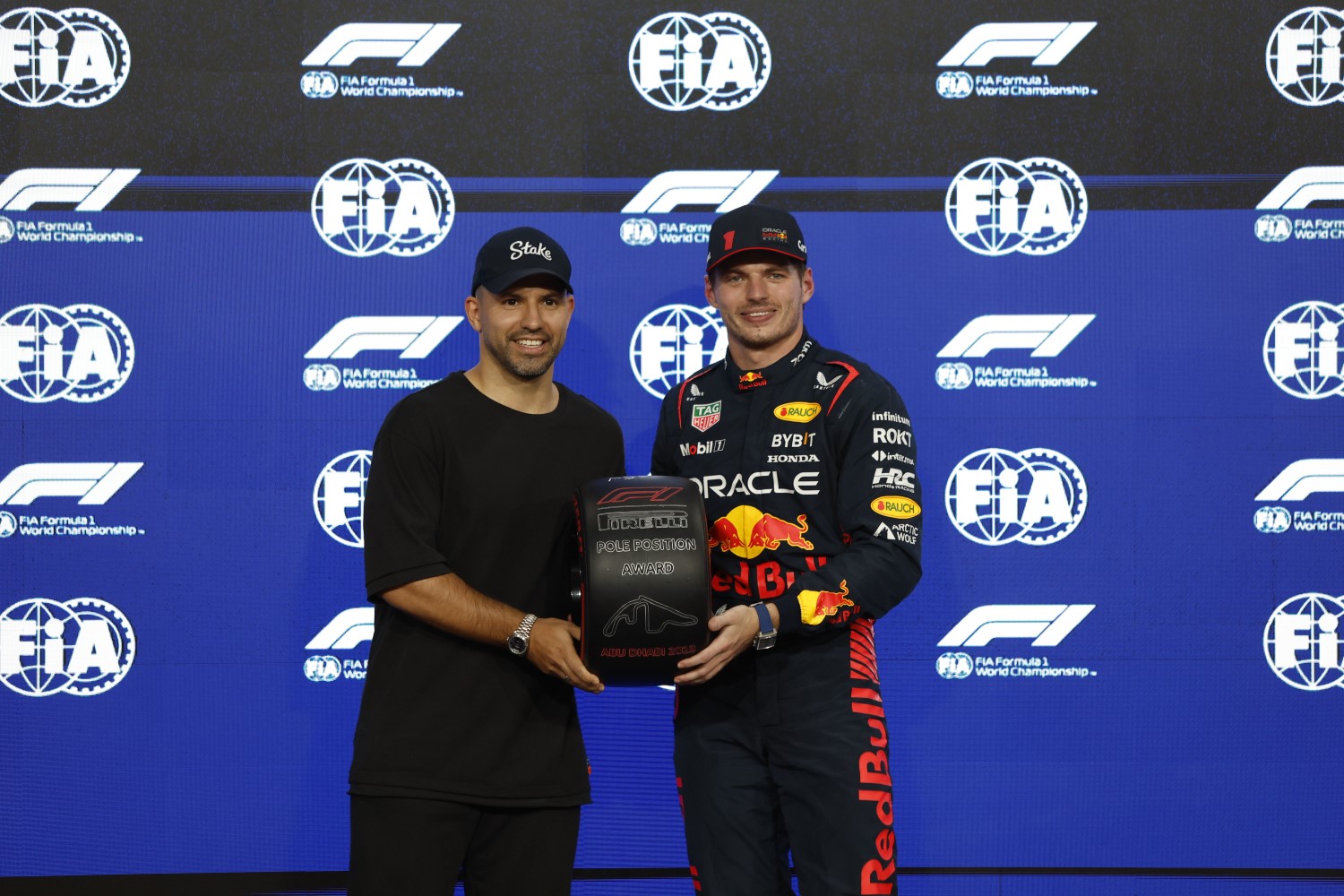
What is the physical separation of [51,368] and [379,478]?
65.6 inches

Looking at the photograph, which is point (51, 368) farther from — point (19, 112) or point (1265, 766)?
point (1265, 766)

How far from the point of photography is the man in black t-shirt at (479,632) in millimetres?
1901

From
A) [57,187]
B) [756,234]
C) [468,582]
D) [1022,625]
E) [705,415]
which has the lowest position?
[1022,625]

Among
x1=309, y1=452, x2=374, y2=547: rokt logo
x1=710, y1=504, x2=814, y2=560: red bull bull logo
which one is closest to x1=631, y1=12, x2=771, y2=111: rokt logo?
x1=309, y1=452, x2=374, y2=547: rokt logo

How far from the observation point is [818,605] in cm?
200

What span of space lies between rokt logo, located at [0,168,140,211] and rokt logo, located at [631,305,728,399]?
4.96ft

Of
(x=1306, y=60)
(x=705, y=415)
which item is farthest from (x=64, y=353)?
(x=1306, y=60)

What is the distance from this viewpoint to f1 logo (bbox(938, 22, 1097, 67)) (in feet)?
10.2

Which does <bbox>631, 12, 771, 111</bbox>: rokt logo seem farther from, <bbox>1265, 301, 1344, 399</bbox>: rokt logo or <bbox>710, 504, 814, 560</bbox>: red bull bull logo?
<bbox>1265, 301, 1344, 399</bbox>: rokt logo

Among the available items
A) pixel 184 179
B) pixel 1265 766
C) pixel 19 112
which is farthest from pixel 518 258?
pixel 1265 766

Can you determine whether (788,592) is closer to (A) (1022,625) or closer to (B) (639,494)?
(B) (639,494)

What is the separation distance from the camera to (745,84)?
3.08 metres

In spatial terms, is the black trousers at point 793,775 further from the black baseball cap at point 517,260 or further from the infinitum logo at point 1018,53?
the infinitum logo at point 1018,53

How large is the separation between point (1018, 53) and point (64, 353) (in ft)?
9.34
